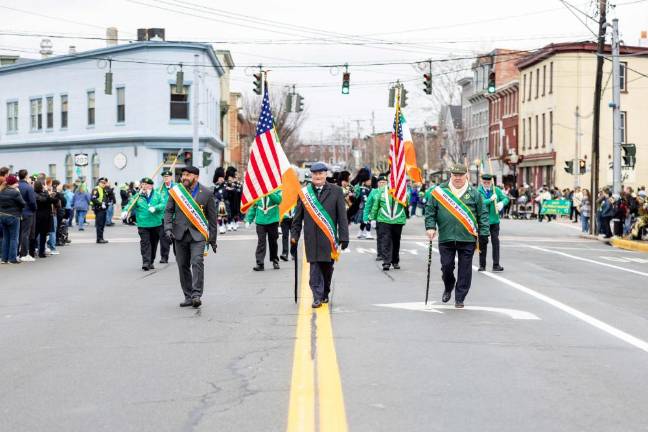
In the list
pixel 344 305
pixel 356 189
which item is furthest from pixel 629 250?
pixel 344 305

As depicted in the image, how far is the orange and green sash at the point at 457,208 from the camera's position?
12164 millimetres

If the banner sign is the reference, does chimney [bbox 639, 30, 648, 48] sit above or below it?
above

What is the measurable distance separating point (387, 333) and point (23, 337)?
361cm

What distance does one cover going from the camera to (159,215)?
18281 mm

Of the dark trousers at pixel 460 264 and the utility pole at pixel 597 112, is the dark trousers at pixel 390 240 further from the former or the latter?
the utility pole at pixel 597 112

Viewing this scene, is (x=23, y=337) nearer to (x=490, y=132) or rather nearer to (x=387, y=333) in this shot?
(x=387, y=333)

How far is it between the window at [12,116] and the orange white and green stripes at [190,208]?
1948 inches

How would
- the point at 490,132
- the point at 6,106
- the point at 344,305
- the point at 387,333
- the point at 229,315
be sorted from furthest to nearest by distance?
1. the point at 490,132
2. the point at 6,106
3. the point at 344,305
4. the point at 229,315
5. the point at 387,333

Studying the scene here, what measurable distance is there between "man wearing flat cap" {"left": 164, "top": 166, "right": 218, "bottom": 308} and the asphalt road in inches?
13.8

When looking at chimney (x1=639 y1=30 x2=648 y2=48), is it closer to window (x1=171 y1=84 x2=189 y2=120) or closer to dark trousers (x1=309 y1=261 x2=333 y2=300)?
window (x1=171 y1=84 x2=189 y2=120)

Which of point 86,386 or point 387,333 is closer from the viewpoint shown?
point 86,386

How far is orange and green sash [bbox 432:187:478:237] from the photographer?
12.2 metres

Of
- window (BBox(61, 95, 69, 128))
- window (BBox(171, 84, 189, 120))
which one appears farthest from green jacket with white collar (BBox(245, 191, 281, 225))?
window (BBox(61, 95, 69, 128))

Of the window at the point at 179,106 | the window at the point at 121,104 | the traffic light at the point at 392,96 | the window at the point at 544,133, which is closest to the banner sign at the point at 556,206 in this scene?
the traffic light at the point at 392,96
